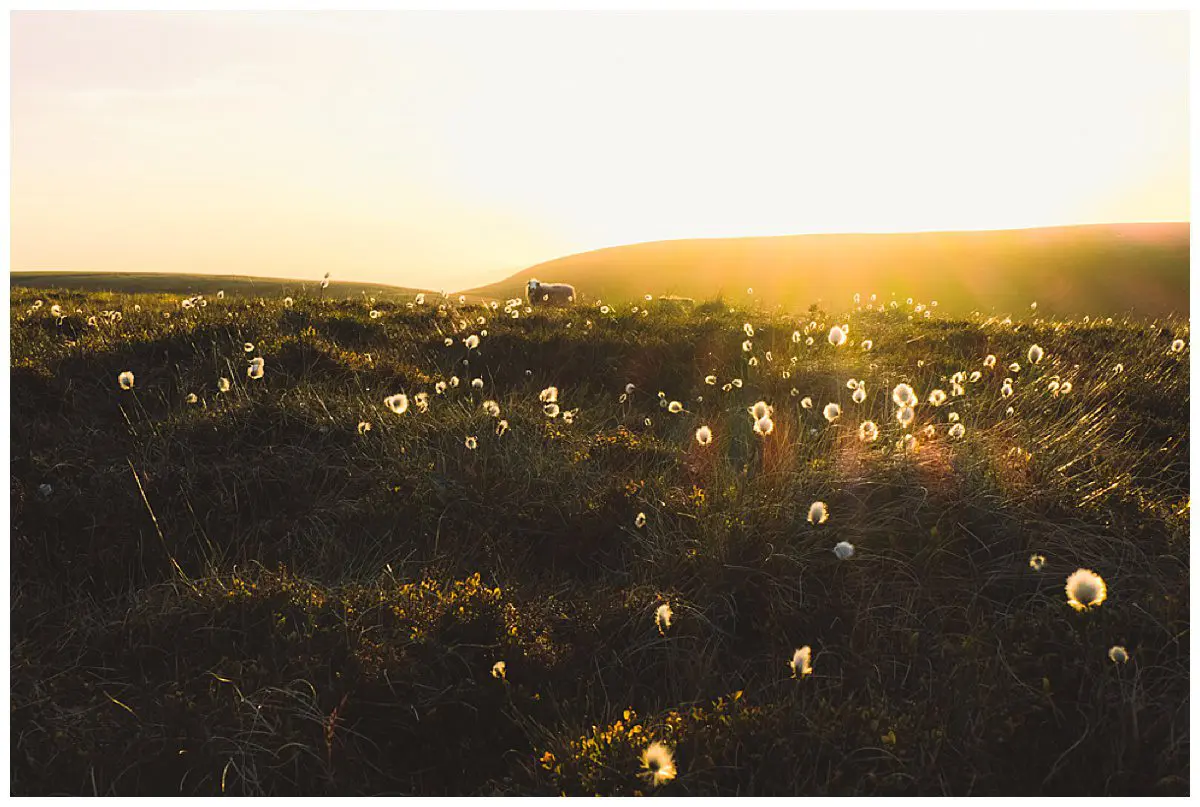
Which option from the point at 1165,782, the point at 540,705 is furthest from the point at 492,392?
the point at 1165,782

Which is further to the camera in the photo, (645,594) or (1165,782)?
(645,594)

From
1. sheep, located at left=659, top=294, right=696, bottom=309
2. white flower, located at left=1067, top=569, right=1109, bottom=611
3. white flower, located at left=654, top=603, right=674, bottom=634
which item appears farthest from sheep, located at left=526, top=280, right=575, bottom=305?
white flower, located at left=1067, top=569, right=1109, bottom=611

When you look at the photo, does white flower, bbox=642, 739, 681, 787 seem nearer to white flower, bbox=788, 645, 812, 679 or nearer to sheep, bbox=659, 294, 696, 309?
white flower, bbox=788, 645, 812, 679

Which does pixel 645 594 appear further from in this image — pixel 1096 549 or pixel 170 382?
pixel 170 382

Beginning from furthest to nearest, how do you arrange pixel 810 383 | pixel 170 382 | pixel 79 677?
1. pixel 810 383
2. pixel 170 382
3. pixel 79 677

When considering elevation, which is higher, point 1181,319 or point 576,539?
point 1181,319

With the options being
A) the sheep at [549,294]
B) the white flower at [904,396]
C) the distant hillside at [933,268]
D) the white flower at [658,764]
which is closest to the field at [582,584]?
the white flower at [658,764]
